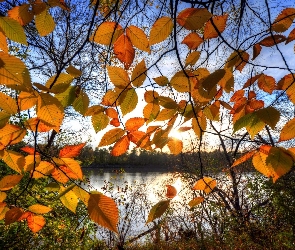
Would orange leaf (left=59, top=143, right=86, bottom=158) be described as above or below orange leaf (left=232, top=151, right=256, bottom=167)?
above

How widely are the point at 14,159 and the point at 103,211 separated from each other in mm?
365

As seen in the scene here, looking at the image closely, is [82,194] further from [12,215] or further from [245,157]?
[245,157]

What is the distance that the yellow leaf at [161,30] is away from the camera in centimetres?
80

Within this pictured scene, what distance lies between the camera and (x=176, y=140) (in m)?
1.00

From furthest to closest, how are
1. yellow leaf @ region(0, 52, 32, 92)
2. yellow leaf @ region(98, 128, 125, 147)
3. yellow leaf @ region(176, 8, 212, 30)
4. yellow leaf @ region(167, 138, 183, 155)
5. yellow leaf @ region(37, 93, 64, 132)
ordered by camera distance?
yellow leaf @ region(167, 138, 183, 155) < yellow leaf @ region(98, 128, 125, 147) < yellow leaf @ region(176, 8, 212, 30) < yellow leaf @ region(37, 93, 64, 132) < yellow leaf @ region(0, 52, 32, 92)

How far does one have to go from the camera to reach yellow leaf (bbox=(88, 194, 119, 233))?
0.59 m

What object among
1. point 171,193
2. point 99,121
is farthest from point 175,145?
point 99,121

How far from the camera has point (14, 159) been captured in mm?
807

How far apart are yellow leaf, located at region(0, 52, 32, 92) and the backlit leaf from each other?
1.15 feet

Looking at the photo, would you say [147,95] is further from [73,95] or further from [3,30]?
[3,30]

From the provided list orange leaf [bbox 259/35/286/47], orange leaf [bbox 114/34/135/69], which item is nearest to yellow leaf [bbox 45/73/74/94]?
orange leaf [bbox 114/34/135/69]

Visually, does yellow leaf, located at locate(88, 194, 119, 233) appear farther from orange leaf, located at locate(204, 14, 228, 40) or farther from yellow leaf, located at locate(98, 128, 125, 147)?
orange leaf, located at locate(204, 14, 228, 40)

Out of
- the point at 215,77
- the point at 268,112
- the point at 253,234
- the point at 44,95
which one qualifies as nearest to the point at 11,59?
the point at 44,95

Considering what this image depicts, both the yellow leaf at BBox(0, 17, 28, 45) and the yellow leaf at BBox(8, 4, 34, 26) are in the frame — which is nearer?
the yellow leaf at BBox(0, 17, 28, 45)
